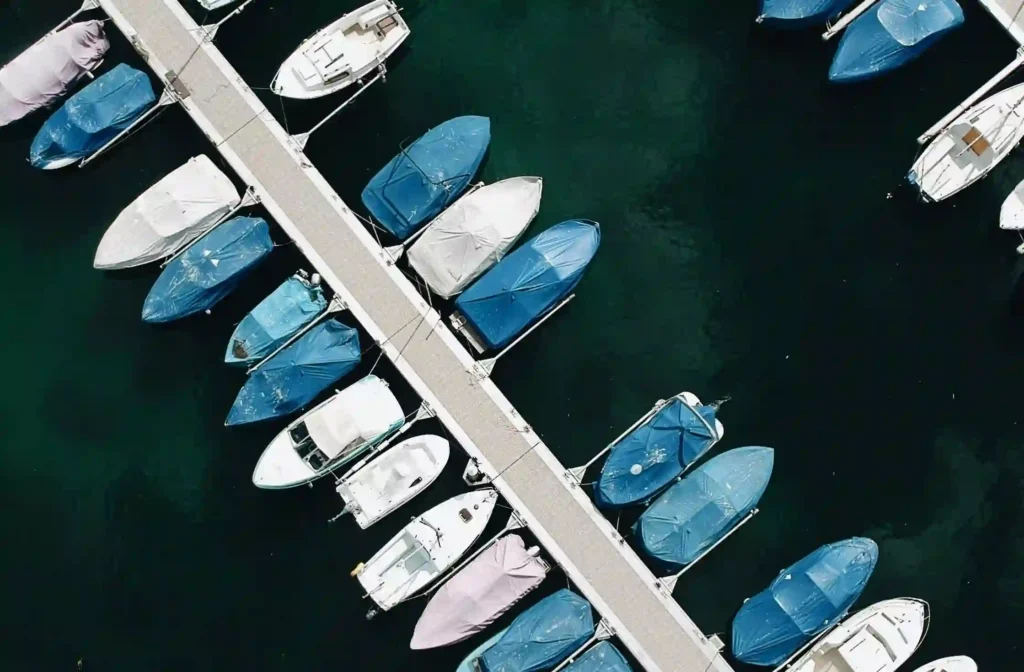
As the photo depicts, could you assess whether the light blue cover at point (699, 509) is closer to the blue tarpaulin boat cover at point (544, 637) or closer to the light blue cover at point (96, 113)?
the blue tarpaulin boat cover at point (544, 637)

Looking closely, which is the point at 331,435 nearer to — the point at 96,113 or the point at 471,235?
the point at 471,235

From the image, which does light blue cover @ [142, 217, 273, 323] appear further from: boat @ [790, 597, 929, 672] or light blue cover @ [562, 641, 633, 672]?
boat @ [790, 597, 929, 672]

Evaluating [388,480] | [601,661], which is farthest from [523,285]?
[601,661]

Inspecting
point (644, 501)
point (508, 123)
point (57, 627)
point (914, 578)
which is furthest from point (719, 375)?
point (57, 627)

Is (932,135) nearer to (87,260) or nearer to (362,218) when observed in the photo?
(362,218)

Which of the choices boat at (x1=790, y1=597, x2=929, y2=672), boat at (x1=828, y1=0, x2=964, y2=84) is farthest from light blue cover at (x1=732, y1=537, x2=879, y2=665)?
boat at (x1=828, y1=0, x2=964, y2=84)

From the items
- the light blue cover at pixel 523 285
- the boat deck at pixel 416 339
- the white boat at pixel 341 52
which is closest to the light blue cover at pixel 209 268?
the boat deck at pixel 416 339
